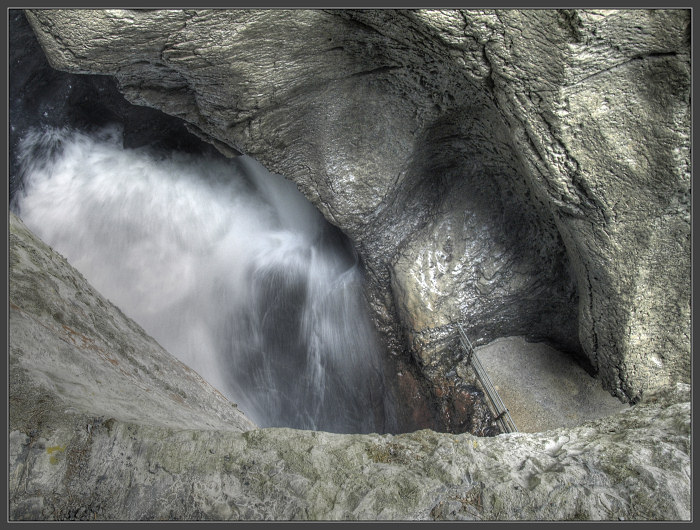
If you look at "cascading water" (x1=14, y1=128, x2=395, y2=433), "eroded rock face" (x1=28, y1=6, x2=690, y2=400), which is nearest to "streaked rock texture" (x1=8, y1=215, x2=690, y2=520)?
"eroded rock face" (x1=28, y1=6, x2=690, y2=400)

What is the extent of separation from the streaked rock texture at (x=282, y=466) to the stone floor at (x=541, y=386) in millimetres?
1537

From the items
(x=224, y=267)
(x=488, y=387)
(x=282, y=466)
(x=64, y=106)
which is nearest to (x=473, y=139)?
(x=488, y=387)

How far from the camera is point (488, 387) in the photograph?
12.9ft


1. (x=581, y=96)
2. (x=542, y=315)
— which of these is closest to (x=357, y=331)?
(x=542, y=315)

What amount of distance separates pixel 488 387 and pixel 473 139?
1.74 metres

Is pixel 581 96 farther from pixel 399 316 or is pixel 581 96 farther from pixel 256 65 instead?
pixel 399 316

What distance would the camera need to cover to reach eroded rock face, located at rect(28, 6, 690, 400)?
2.33 metres

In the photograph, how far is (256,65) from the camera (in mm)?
2830

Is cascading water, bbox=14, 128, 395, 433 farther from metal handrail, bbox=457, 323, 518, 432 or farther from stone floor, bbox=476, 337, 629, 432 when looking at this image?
stone floor, bbox=476, 337, 629, 432

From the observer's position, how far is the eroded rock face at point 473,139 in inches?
91.7

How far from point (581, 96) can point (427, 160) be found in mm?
1431

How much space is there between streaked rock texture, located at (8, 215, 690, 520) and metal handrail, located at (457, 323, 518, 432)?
154 cm

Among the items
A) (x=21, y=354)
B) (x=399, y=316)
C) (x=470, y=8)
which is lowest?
(x=399, y=316)

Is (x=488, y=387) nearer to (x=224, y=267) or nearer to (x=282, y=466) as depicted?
(x=282, y=466)
